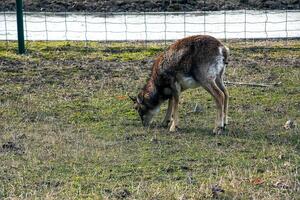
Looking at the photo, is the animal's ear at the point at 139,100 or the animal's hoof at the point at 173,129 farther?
the animal's ear at the point at 139,100

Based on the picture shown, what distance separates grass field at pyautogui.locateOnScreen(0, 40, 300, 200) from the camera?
707 centimetres

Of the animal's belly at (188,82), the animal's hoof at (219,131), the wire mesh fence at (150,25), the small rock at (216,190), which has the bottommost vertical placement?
the animal's hoof at (219,131)

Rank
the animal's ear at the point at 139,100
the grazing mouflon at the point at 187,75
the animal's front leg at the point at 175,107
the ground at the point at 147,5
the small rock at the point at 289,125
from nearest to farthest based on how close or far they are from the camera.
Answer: the small rock at the point at 289,125 < the grazing mouflon at the point at 187,75 < the animal's front leg at the point at 175,107 < the animal's ear at the point at 139,100 < the ground at the point at 147,5

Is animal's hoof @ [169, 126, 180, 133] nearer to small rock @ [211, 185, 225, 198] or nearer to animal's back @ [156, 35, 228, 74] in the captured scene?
animal's back @ [156, 35, 228, 74]

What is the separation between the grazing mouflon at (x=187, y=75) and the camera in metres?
9.43

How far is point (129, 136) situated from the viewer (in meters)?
9.09

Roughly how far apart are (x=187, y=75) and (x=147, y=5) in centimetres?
1289

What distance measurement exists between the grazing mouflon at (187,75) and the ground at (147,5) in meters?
12.0

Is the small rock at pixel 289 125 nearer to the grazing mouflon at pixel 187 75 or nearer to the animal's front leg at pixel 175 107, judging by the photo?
the grazing mouflon at pixel 187 75

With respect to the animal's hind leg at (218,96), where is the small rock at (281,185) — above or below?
below

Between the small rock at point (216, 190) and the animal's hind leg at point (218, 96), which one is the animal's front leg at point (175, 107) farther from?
the small rock at point (216, 190)

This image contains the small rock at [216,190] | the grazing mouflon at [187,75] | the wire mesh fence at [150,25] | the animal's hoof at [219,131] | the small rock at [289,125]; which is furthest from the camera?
the wire mesh fence at [150,25]

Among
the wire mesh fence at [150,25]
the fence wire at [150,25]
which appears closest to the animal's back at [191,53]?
the fence wire at [150,25]

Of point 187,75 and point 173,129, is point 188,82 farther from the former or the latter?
point 173,129
